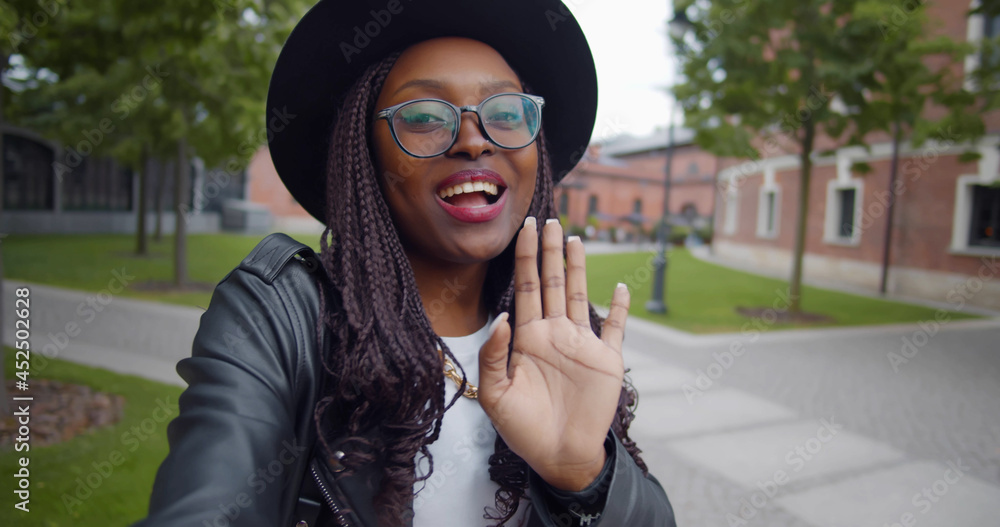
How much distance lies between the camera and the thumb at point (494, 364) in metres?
1.13

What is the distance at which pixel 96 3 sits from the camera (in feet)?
12.8

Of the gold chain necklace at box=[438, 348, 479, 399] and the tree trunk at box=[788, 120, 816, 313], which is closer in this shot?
the gold chain necklace at box=[438, 348, 479, 399]

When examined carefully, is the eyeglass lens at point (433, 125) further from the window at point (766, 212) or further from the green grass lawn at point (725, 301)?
the window at point (766, 212)

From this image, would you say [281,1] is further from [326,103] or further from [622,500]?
[622,500]

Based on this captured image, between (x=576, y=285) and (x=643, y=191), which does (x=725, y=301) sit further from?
(x=643, y=191)

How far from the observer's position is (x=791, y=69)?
9867mm

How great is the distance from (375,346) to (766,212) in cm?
2331

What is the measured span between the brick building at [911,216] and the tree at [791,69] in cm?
121

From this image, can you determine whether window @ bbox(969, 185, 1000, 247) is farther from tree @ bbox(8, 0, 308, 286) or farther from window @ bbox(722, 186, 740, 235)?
tree @ bbox(8, 0, 308, 286)

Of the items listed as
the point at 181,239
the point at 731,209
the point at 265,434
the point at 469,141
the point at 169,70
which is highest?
the point at 169,70

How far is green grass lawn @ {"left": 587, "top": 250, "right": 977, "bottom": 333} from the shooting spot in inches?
417

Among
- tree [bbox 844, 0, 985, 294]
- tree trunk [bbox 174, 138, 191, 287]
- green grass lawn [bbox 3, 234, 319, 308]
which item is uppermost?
tree [bbox 844, 0, 985, 294]

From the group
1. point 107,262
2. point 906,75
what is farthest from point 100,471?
point 107,262

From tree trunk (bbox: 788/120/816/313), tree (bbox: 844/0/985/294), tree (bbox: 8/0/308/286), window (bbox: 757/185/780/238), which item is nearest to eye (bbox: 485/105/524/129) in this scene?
→ tree (bbox: 8/0/308/286)
